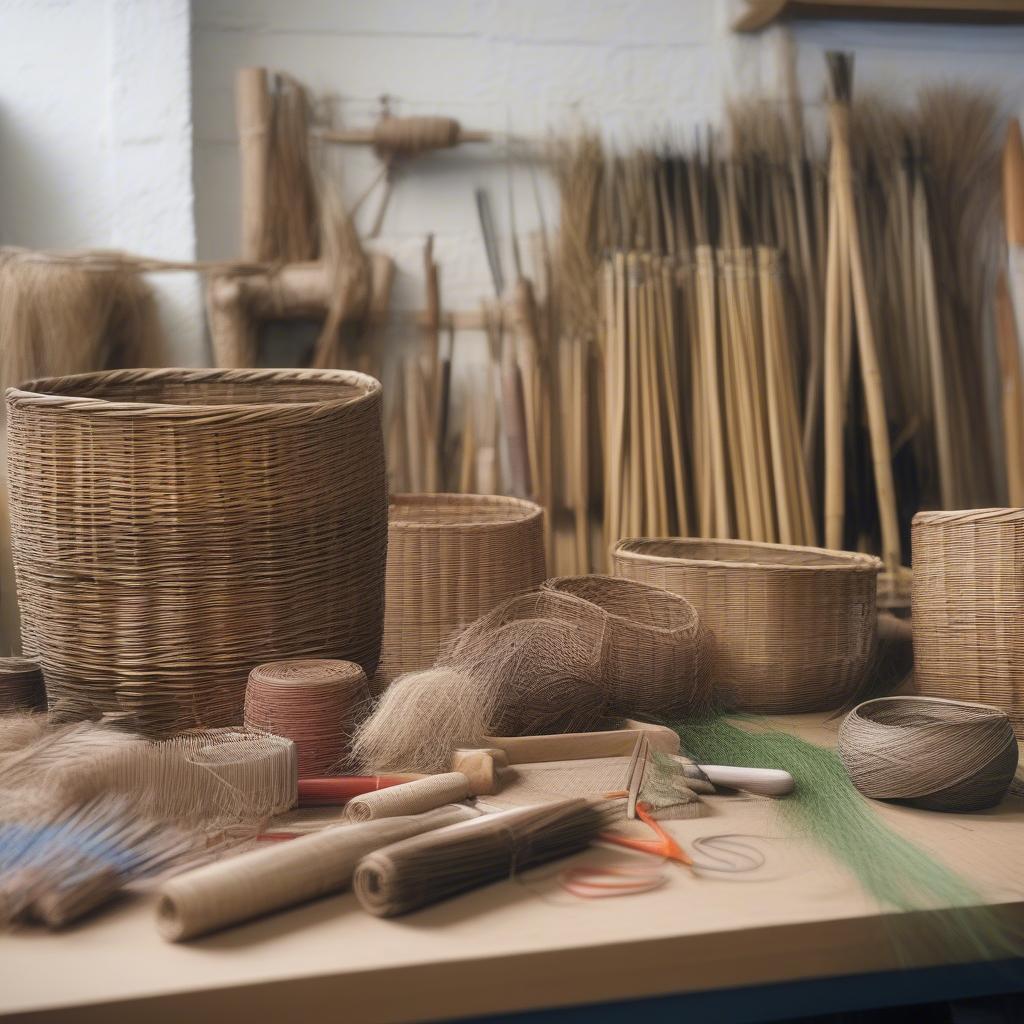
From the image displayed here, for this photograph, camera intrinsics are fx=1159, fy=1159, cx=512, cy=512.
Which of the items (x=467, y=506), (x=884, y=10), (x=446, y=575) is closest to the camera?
(x=446, y=575)

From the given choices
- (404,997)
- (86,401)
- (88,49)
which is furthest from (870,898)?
(88,49)

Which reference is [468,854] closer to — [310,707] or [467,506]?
[310,707]

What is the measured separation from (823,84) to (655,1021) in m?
2.66

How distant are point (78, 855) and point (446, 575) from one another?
868 mm

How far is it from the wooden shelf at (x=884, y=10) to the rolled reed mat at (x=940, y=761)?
2265 mm

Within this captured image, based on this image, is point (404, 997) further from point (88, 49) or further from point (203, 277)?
point (88, 49)

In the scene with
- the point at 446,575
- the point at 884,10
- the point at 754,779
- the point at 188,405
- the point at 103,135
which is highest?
the point at 884,10

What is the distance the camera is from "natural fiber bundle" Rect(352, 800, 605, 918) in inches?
32.4

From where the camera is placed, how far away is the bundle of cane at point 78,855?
2.65 feet

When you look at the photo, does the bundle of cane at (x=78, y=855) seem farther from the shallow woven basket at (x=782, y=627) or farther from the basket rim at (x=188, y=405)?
the shallow woven basket at (x=782, y=627)

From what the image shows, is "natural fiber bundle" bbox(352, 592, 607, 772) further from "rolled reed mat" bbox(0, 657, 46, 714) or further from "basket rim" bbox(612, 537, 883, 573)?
"rolled reed mat" bbox(0, 657, 46, 714)

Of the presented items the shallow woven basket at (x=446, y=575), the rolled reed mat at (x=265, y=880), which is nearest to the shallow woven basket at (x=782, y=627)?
the shallow woven basket at (x=446, y=575)

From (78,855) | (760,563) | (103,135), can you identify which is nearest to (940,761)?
(760,563)

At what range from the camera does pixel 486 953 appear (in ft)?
2.52
